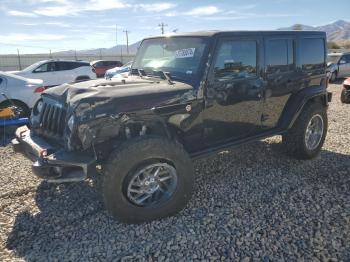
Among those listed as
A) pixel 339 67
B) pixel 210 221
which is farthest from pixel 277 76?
pixel 339 67

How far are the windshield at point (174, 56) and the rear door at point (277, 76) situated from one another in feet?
3.63

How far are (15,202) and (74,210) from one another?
832mm

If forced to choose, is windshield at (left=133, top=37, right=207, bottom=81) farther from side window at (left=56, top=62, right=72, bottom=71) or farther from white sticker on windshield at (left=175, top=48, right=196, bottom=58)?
side window at (left=56, top=62, right=72, bottom=71)

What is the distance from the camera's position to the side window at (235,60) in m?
4.12

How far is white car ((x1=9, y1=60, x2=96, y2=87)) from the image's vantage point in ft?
42.9

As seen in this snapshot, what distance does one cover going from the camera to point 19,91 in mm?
8250

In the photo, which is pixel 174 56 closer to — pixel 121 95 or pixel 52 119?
pixel 121 95

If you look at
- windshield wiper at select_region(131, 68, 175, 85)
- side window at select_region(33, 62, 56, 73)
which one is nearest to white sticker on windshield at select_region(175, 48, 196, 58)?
windshield wiper at select_region(131, 68, 175, 85)

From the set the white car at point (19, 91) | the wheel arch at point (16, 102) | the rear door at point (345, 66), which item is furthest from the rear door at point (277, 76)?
the rear door at point (345, 66)

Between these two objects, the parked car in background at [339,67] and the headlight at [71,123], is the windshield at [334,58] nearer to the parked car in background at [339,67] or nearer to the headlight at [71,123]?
the parked car in background at [339,67]

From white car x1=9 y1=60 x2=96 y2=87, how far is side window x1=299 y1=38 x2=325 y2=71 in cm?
987

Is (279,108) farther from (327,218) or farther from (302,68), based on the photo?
(327,218)

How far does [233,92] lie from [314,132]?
7.18ft

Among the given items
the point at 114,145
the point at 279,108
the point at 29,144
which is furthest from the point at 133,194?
the point at 279,108
